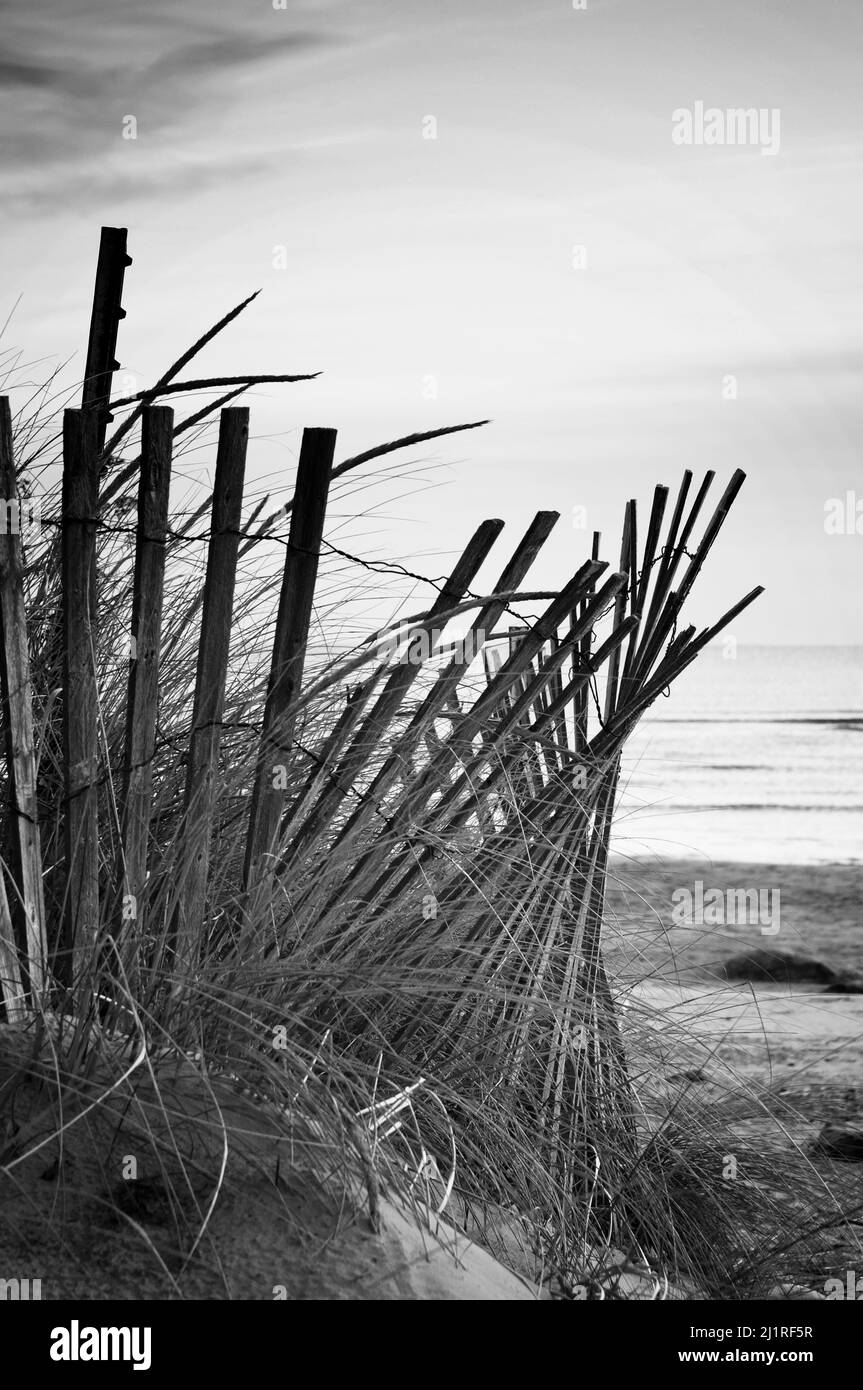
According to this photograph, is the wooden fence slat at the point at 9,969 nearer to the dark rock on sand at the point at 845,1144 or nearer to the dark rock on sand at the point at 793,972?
the dark rock on sand at the point at 845,1144

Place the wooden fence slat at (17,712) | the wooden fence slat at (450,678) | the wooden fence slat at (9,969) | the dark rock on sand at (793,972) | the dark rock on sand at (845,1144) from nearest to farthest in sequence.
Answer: the wooden fence slat at (9,969), the wooden fence slat at (17,712), the wooden fence slat at (450,678), the dark rock on sand at (845,1144), the dark rock on sand at (793,972)

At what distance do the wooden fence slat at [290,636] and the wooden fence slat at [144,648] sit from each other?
0.20 m

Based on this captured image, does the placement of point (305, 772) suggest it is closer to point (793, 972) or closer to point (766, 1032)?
point (766, 1032)

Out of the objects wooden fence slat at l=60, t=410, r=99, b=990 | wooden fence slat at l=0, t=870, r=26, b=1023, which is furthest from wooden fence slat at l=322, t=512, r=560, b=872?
wooden fence slat at l=0, t=870, r=26, b=1023

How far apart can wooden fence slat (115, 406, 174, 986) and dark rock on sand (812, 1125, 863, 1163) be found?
7.30ft

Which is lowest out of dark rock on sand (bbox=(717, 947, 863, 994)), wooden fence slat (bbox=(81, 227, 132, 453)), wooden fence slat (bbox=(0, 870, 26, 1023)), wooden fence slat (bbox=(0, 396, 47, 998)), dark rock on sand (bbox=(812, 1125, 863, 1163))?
dark rock on sand (bbox=(717, 947, 863, 994))

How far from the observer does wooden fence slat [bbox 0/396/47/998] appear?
2.03 meters

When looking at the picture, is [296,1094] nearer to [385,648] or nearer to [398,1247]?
[398,1247]

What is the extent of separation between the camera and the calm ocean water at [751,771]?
268 inches

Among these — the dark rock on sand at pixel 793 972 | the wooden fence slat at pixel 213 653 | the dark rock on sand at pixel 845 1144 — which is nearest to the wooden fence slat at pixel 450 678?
the wooden fence slat at pixel 213 653

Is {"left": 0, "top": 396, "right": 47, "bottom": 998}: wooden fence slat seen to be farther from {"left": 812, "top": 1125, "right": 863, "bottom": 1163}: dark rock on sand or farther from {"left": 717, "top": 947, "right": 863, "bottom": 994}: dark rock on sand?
{"left": 717, "top": 947, "right": 863, "bottom": 994}: dark rock on sand

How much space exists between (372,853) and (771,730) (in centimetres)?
2358

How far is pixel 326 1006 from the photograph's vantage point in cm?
208
